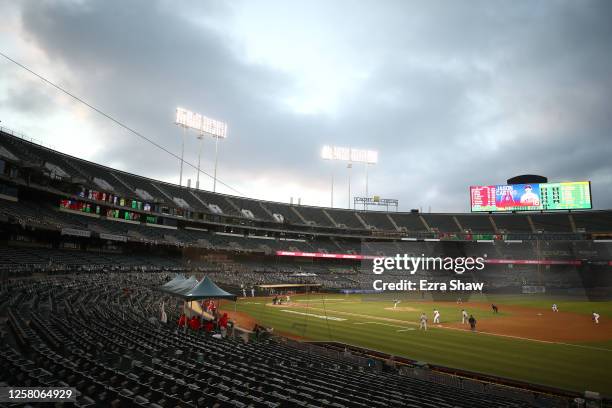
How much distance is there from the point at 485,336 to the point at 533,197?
195 ft

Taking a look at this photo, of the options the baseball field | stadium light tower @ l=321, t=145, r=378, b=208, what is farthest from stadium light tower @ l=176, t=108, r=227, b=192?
the baseball field

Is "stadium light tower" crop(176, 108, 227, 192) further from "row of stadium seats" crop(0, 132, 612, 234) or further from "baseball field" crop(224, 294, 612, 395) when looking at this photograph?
"baseball field" crop(224, 294, 612, 395)

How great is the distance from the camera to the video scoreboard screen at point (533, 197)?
75562 millimetres

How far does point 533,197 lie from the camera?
7812cm

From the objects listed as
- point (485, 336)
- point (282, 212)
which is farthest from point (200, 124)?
point (485, 336)

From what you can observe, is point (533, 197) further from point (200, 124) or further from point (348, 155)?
point (200, 124)

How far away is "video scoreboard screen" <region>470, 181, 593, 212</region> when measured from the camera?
75.6m

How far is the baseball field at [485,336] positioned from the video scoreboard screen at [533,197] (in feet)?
108

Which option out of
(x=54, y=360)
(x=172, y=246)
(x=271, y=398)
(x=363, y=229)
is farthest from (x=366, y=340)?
(x=363, y=229)

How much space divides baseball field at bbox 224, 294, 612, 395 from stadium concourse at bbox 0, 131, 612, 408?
4557 millimetres

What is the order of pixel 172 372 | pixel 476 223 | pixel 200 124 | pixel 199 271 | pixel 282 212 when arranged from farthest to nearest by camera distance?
1. pixel 476 223
2. pixel 282 212
3. pixel 200 124
4. pixel 199 271
5. pixel 172 372

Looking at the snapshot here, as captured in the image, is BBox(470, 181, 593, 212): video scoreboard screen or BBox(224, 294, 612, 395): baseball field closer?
BBox(224, 294, 612, 395): baseball field

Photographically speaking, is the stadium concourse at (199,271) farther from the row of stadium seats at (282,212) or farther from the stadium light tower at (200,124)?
the stadium light tower at (200,124)

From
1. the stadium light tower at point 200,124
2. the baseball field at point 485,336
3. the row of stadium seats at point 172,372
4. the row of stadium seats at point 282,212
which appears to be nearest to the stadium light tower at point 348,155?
the row of stadium seats at point 282,212
